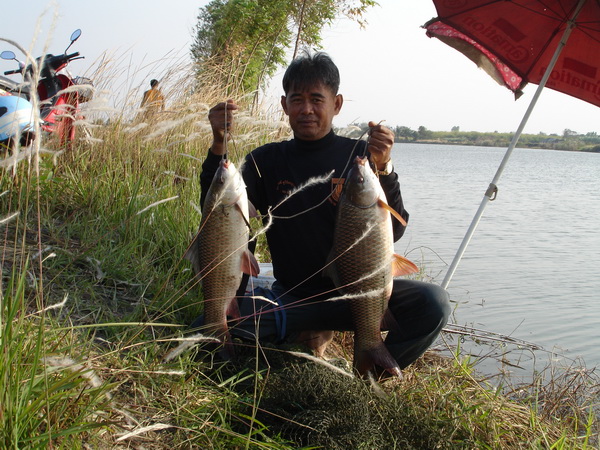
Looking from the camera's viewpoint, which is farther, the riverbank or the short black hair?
the short black hair

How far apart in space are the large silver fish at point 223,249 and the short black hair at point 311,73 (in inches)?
38.3

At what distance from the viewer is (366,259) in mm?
3117

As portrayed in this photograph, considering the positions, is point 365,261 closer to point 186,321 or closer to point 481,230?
point 186,321

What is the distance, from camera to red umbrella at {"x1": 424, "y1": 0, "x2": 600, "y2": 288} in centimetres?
463

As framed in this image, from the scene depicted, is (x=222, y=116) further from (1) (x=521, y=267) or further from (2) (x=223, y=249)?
(1) (x=521, y=267)

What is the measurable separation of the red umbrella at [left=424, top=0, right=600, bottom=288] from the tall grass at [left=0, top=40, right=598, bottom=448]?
1.68 meters

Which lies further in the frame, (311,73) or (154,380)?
(311,73)

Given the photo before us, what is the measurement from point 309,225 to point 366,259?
2.39 ft

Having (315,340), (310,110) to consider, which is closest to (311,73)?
(310,110)

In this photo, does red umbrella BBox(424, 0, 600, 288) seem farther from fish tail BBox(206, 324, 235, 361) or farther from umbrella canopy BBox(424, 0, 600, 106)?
fish tail BBox(206, 324, 235, 361)

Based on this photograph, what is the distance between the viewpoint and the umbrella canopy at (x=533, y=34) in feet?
15.3

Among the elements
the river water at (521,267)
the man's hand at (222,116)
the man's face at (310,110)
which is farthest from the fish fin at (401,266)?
the river water at (521,267)

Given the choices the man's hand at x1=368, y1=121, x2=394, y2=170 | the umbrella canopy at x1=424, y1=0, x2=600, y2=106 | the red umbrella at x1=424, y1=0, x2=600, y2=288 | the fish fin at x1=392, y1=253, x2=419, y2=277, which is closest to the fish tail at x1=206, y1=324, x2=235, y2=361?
the fish fin at x1=392, y1=253, x2=419, y2=277

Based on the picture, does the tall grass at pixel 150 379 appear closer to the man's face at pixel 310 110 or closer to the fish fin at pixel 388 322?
the fish fin at pixel 388 322
